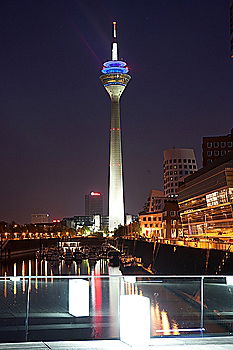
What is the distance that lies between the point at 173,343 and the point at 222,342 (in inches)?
38.7

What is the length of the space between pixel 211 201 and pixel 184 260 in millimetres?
38595

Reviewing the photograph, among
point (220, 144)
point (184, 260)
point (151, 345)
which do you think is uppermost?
point (220, 144)

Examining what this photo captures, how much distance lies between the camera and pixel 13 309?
39.5 ft

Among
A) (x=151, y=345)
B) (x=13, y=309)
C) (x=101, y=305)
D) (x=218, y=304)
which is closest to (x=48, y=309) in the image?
(x=13, y=309)

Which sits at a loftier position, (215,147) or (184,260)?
(215,147)

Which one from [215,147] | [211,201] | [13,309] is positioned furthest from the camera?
[215,147]

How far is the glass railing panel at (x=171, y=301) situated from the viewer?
11.9 meters

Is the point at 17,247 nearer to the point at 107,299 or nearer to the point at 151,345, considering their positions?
the point at 107,299

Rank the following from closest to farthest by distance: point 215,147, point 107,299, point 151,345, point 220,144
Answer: point 151,345
point 107,299
point 220,144
point 215,147

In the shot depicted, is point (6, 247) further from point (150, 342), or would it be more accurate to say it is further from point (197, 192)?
point (150, 342)

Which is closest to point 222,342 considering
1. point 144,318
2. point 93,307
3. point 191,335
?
point 191,335

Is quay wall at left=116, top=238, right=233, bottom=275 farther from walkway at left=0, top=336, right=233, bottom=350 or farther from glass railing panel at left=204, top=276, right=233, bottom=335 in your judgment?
walkway at left=0, top=336, right=233, bottom=350

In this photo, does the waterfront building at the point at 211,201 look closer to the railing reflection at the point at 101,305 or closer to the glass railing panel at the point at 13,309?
the railing reflection at the point at 101,305

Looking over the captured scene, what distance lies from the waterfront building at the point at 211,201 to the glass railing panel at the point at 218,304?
77.3 meters
